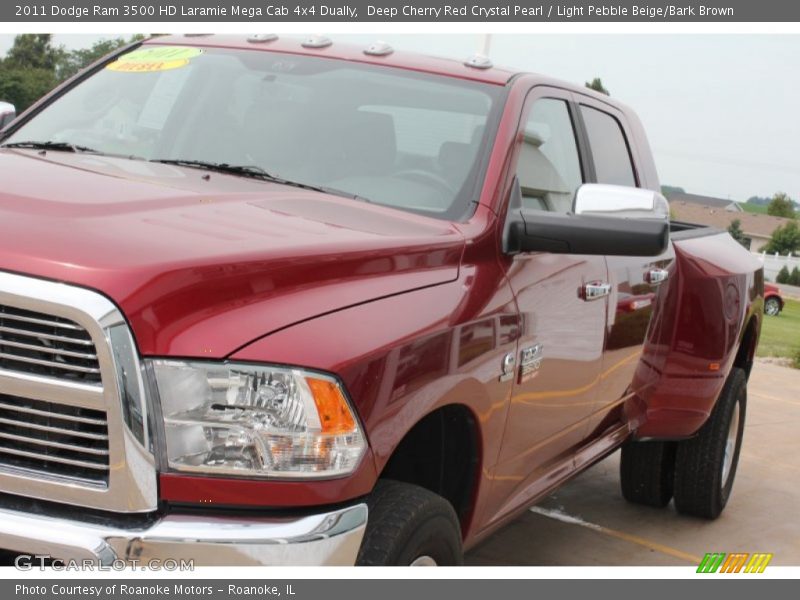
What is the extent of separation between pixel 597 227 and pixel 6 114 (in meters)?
2.50

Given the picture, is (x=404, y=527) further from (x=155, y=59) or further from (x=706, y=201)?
(x=706, y=201)

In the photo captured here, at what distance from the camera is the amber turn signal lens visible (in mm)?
2533

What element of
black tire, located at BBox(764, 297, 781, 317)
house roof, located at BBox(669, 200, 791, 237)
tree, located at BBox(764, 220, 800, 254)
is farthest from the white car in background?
tree, located at BBox(764, 220, 800, 254)

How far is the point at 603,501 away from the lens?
632 cm

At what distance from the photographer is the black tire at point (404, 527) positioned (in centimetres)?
271

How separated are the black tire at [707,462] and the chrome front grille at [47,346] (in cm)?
408

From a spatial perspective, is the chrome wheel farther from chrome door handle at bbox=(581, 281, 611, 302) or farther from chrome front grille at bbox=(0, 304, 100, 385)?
chrome front grille at bbox=(0, 304, 100, 385)

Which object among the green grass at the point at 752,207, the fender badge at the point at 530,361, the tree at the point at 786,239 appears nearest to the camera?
the fender badge at the point at 530,361

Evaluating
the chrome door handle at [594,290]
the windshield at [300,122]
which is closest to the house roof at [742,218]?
the chrome door handle at [594,290]

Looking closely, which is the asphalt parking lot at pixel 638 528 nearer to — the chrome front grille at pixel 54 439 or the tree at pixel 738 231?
the chrome front grille at pixel 54 439

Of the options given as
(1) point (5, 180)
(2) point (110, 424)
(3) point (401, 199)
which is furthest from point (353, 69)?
(2) point (110, 424)

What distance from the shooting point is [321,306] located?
2693 mm
